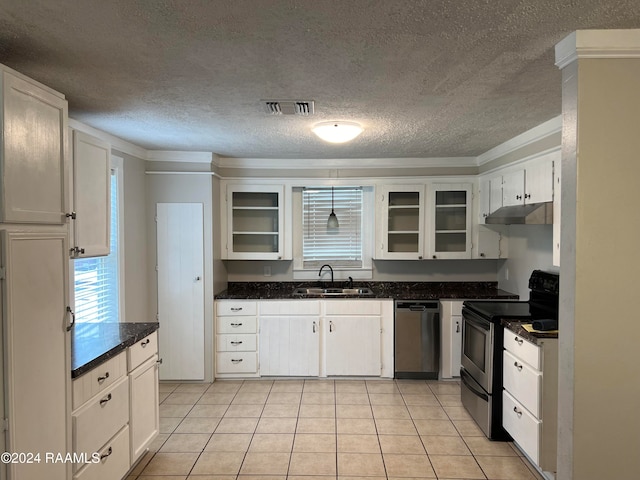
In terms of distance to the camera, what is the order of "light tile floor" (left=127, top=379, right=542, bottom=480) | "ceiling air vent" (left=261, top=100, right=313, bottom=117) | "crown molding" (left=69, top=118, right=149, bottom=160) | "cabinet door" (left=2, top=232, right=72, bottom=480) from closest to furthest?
"cabinet door" (left=2, top=232, right=72, bottom=480) < "ceiling air vent" (left=261, top=100, right=313, bottom=117) < "light tile floor" (left=127, top=379, right=542, bottom=480) < "crown molding" (left=69, top=118, right=149, bottom=160)

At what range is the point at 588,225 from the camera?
1.65m

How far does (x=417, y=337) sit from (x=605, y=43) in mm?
3198

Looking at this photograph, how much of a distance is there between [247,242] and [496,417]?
2.94 metres

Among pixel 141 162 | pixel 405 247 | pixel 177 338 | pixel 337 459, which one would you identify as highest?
pixel 141 162

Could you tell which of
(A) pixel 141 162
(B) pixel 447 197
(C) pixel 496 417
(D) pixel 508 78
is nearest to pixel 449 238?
(B) pixel 447 197

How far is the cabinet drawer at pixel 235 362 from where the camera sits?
433cm

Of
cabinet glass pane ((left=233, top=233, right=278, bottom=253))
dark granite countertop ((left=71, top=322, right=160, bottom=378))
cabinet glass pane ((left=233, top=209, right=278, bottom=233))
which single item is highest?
cabinet glass pane ((left=233, top=209, right=278, bottom=233))

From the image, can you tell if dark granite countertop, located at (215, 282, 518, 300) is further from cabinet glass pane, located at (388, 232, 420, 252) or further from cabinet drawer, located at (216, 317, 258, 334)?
cabinet glass pane, located at (388, 232, 420, 252)

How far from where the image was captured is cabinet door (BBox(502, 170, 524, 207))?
3479 mm

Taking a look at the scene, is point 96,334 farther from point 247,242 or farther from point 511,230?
point 511,230

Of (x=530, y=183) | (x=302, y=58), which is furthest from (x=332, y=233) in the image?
(x=302, y=58)

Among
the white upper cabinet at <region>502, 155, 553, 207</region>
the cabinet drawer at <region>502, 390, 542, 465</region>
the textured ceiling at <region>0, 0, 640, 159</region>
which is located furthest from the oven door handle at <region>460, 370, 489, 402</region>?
the textured ceiling at <region>0, 0, 640, 159</region>

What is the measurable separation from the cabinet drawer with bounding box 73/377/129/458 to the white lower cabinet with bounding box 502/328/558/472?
2507 mm

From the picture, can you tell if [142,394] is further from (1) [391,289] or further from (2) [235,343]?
(1) [391,289]
